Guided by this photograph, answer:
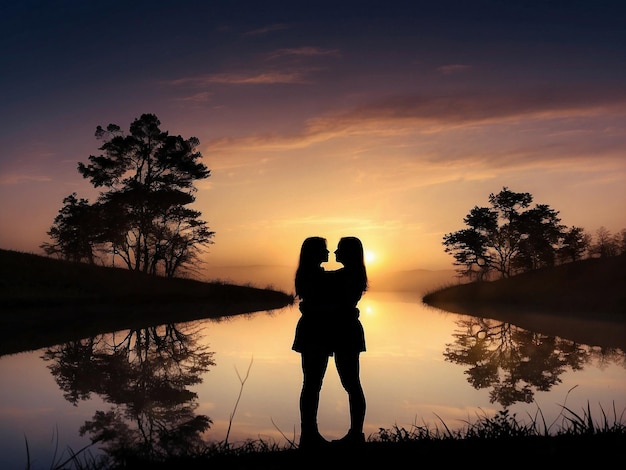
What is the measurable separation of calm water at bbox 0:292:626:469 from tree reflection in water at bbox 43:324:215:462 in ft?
0.14

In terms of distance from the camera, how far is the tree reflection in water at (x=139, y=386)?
7525 millimetres

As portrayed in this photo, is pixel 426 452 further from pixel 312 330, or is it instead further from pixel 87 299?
pixel 87 299

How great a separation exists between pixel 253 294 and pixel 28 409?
119ft

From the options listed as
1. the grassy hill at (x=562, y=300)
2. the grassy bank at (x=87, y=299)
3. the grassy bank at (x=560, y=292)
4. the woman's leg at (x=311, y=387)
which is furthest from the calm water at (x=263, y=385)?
the grassy bank at (x=560, y=292)

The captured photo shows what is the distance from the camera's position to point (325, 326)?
6.43 metres

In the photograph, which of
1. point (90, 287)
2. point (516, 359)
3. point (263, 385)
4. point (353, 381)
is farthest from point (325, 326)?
point (90, 287)

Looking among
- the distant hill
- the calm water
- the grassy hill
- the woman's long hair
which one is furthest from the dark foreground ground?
the distant hill

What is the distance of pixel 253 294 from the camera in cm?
4588

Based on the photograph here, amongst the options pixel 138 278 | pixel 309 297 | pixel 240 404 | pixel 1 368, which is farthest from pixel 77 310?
pixel 309 297

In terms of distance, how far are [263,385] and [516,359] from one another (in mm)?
7131

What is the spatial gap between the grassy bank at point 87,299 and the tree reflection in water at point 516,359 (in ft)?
40.3

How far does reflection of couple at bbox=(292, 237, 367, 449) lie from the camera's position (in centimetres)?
643

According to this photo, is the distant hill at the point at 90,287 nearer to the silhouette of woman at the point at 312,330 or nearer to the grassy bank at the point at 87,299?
the grassy bank at the point at 87,299

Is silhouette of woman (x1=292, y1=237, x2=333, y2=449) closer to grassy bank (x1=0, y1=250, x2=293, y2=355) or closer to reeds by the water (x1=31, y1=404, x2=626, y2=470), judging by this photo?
reeds by the water (x1=31, y1=404, x2=626, y2=470)
